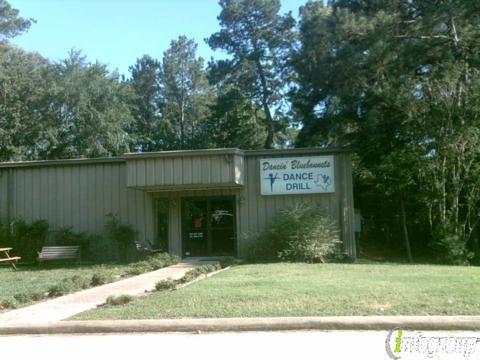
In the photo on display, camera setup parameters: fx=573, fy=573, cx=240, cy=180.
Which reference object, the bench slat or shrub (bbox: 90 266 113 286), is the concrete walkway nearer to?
shrub (bbox: 90 266 113 286)

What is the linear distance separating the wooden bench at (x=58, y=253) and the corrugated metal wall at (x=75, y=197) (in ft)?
5.64

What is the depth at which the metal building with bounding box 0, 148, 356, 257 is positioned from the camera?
18.5 m

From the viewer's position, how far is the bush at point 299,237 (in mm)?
17297

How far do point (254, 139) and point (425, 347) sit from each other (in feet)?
127

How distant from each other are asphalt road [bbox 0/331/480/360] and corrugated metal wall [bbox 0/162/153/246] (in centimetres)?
1246

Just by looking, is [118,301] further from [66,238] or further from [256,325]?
[66,238]

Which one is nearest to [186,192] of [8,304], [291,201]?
[291,201]

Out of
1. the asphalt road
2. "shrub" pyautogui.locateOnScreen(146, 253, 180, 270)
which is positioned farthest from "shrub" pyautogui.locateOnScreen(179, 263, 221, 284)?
the asphalt road

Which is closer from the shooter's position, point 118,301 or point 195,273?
point 118,301

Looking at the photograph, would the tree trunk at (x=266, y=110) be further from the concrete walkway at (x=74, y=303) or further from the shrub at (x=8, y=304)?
the shrub at (x=8, y=304)

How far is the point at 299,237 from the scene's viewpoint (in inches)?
687

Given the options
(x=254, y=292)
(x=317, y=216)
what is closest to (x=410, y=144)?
(x=317, y=216)

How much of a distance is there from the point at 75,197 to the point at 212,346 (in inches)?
590

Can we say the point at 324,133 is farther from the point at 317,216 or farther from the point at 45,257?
the point at 45,257
